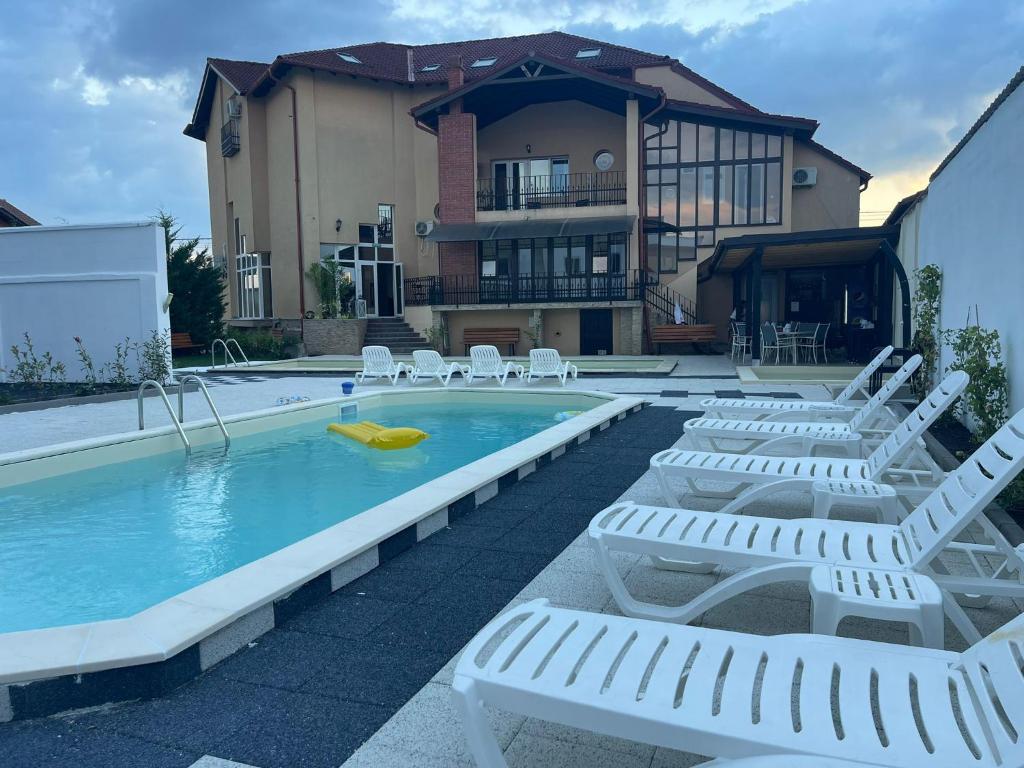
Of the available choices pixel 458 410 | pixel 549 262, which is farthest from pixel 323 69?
pixel 458 410

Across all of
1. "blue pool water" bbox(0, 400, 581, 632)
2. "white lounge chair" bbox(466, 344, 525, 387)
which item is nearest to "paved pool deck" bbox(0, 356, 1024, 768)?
"blue pool water" bbox(0, 400, 581, 632)

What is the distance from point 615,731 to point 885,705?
66 cm

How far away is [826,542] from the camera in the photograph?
3.05 metres

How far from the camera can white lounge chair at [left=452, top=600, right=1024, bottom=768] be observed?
1.62 meters

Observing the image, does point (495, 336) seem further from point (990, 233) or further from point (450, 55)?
point (990, 233)

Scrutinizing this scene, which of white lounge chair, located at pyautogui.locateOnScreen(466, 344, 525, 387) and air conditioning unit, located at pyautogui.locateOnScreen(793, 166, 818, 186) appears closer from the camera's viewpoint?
white lounge chair, located at pyautogui.locateOnScreen(466, 344, 525, 387)

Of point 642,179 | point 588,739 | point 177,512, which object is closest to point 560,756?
point 588,739

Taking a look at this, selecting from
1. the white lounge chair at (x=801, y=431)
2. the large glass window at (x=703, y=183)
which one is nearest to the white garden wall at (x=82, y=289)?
the white lounge chair at (x=801, y=431)

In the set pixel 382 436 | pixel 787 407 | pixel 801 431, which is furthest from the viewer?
pixel 382 436

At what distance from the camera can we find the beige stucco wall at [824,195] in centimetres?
2336

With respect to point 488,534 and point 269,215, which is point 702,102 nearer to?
point 269,215

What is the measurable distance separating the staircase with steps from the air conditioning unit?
42.3 ft

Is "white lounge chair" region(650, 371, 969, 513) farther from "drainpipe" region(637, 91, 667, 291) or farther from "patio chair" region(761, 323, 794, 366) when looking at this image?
"drainpipe" region(637, 91, 667, 291)

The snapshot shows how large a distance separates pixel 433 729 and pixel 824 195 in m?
24.6
